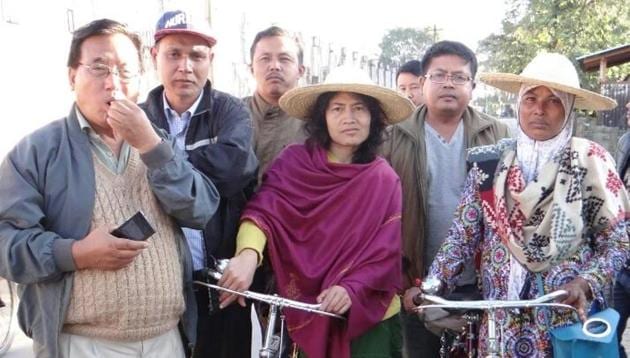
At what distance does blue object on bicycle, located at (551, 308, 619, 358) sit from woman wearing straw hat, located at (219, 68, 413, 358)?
70cm

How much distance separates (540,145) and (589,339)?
0.81 m

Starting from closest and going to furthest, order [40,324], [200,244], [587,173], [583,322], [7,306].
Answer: [40,324] < [583,322] < [587,173] < [200,244] < [7,306]

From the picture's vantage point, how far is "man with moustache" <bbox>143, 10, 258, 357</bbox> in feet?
9.32

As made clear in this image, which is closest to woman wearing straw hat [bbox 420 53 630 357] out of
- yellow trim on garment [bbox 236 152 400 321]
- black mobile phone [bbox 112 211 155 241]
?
yellow trim on garment [bbox 236 152 400 321]

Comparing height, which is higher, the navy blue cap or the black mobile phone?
the navy blue cap

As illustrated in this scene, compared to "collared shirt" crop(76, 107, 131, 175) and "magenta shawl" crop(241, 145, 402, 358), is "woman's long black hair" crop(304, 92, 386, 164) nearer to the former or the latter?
"magenta shawl" crop(241, 145, 402, 358)

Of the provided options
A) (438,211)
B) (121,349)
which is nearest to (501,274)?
(438,211)

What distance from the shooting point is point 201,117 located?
117 inches

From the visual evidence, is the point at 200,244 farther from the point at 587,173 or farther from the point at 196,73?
the point at 587,173

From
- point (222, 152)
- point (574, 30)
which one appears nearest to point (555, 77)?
point (222, 152)

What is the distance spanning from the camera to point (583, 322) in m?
2.50

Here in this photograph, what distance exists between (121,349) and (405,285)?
1617 mm

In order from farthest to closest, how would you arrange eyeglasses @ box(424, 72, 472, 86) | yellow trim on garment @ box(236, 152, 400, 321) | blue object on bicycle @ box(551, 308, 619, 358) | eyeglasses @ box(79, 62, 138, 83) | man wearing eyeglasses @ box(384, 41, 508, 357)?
eyeglasses @ box(424, 72, 472, 86), man wearing eyeglasses @ box(384, 41, 508, 357), yellow trim on garment @ box(236, 152, 400, 321), blue object on bicycle @ box(551, 308, 619, 358), eyeglasses @ box(79, 62, 138, 83)

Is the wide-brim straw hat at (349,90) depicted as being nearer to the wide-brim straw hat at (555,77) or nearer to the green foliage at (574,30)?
the wide-brim straw hat at (555,77)
